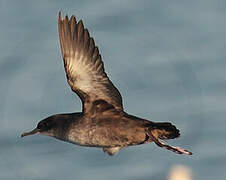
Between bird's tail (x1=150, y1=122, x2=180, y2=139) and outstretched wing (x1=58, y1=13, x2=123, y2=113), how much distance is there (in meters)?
1.35

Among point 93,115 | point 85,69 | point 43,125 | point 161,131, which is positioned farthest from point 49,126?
point 161,131

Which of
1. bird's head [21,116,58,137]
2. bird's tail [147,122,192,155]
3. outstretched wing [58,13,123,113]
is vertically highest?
outstretched wing [58,13,123,113]

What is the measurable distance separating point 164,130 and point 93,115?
2.10 meters

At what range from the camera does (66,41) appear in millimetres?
38406

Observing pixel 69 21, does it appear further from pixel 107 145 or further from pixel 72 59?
pixel 107 145

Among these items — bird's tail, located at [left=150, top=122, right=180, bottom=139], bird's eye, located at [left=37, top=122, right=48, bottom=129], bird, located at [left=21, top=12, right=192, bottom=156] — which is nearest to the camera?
bird's tail, located at [left=150, top=122, right=180, bottom=139]

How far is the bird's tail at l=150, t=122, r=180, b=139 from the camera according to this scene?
36.9 meters

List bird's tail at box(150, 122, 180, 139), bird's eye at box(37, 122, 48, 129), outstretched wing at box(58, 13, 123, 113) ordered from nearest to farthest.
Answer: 1. bird's tail at box(150, 122, 180, 139)
2. outstretched wing at box(58, 13, 123, 113)
3. bird's eye at box(37, 122, 48, 129)

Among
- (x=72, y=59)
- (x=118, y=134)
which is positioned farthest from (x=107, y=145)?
(x=72, y=59)

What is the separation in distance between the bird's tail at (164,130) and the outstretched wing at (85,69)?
1.35 m

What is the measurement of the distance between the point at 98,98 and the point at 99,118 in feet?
2.17

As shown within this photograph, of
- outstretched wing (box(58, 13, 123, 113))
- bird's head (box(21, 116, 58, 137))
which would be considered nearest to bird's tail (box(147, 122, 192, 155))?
outstretched wing (box(58, 13, 123, 113))

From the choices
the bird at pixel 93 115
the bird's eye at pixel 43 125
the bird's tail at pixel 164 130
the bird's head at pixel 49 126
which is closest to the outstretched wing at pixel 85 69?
the bird at pixel 93 115

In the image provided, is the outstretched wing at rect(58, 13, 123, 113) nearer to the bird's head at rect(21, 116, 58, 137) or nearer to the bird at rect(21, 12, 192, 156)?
the bird at rect(21, 12, 192, 156)
